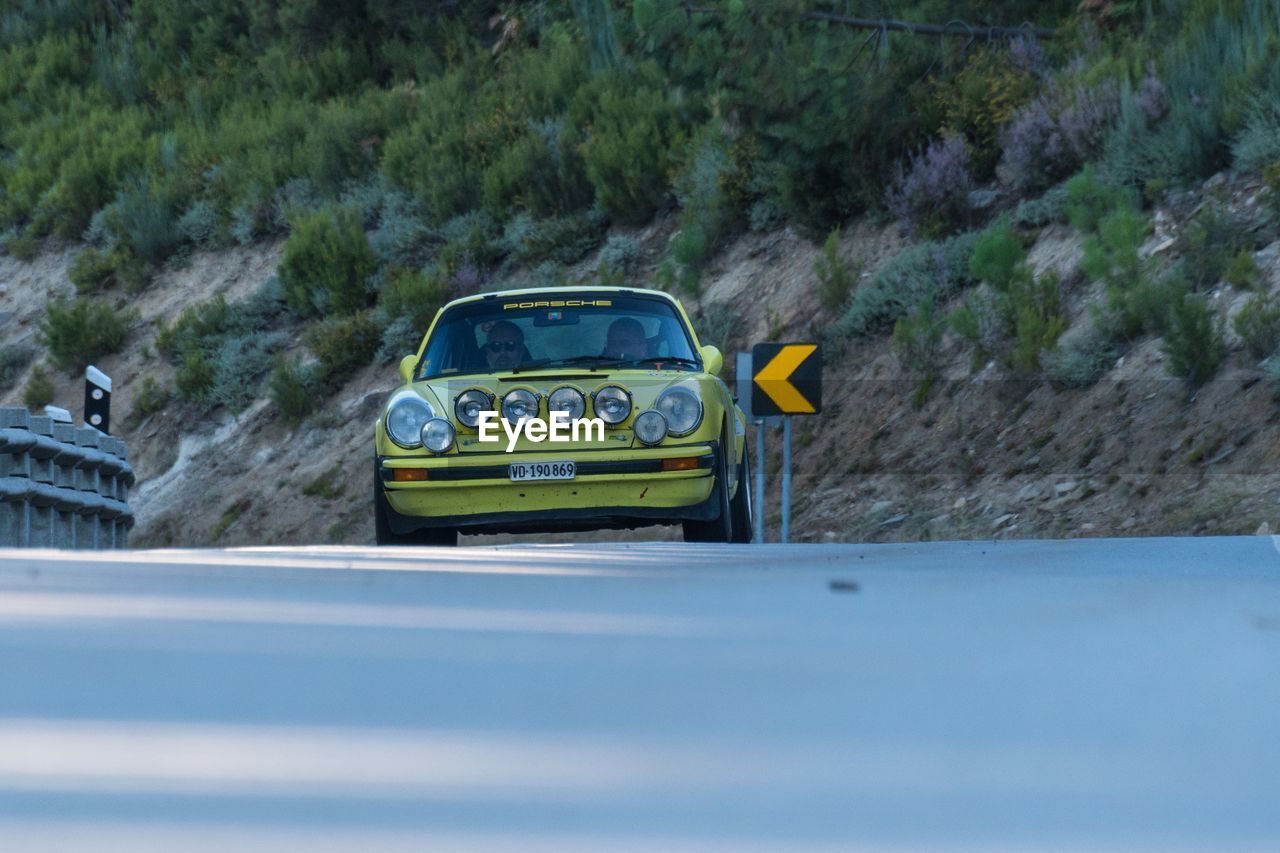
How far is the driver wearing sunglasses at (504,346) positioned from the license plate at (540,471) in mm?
1076

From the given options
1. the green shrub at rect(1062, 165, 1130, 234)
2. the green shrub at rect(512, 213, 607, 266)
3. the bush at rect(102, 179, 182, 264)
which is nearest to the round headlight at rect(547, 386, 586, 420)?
the green shrub at rect(1062, 165, 1130, 234)

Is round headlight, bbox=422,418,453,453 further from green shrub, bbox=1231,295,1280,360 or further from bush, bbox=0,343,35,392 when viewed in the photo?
bush, bbox=0,343,35,392

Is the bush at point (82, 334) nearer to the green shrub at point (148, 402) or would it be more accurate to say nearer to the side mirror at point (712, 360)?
the green shrub at point (148, 402)

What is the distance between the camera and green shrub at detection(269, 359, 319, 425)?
24594mm

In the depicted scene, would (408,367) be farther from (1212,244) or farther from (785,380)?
(1212,244)

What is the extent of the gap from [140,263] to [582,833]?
30856mm

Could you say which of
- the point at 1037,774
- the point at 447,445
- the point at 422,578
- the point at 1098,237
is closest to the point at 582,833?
the point at 1037,774

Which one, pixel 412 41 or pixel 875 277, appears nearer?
pixel 875 277

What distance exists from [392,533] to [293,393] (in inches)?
585

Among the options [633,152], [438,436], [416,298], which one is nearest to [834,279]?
[633,152]

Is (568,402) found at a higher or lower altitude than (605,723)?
lower

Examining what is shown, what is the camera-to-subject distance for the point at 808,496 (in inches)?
664

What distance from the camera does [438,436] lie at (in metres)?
9.75

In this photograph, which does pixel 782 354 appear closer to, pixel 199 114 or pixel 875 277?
pixel 875 277
